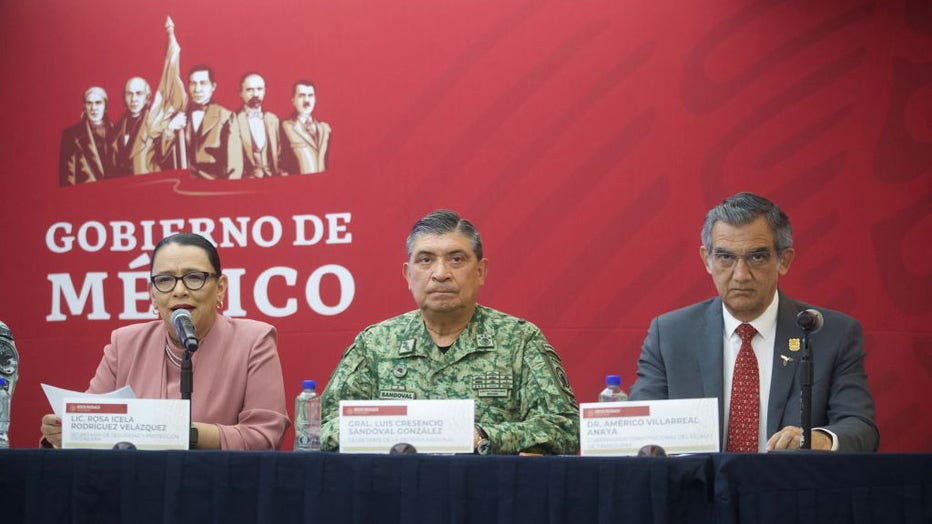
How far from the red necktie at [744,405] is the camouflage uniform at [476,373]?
0.46 metres

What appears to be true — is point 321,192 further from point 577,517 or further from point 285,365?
point 577,517

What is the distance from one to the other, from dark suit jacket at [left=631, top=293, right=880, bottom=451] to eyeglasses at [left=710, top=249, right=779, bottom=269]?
0.16 metres

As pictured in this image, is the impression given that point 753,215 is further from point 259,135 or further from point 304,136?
point 259,135

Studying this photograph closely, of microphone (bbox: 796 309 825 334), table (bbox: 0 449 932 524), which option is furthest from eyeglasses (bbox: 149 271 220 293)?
microphone (bbox: 796 309 825 334)

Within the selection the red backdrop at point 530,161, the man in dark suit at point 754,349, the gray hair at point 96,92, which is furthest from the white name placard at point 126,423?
the gray hair at point 96,92

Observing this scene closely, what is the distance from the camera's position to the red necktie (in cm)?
325

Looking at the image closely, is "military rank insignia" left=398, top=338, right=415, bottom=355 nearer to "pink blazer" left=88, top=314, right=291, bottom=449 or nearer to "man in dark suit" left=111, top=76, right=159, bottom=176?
"pink blazer" left=88, top=314, right=291, bottom=449

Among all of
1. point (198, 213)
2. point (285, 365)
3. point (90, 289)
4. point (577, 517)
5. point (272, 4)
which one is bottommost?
point (577, 517)

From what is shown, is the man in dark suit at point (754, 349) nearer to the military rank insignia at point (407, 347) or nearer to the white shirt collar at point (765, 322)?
the white shirt collar at point (765, 322)

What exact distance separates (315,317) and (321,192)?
540 mm

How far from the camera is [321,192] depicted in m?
4.78

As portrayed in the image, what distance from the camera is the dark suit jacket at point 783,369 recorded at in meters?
3.19

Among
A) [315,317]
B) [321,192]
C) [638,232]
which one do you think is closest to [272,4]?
[321,192]

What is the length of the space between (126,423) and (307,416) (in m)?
1.62
